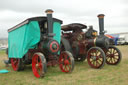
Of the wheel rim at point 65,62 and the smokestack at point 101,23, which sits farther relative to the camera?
the smokestack at point 101,23

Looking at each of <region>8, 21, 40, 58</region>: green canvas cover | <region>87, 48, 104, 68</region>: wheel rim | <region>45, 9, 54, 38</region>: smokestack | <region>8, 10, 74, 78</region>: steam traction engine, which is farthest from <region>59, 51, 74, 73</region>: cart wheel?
<region>87, 48, 104, 68</region>: wheel rim

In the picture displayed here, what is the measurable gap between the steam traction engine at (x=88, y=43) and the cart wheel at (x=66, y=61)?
1.24m

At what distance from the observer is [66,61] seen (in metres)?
5.39

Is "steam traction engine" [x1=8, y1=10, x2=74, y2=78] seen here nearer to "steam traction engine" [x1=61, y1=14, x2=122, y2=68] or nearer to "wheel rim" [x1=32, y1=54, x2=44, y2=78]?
"wheel rim" [x1=32, y1=54, x2=44, y2=78]

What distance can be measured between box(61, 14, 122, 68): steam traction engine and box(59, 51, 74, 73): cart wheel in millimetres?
1236

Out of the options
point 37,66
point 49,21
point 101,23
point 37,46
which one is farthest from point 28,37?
point 101,23

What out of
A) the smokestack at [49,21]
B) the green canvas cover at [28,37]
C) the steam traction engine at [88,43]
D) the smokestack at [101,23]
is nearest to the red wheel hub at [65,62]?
the smokestack at [49,21]

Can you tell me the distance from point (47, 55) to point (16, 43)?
1507 millimetres

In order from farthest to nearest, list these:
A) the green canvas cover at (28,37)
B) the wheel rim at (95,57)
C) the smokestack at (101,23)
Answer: the smokestack at (101,23) → the wheel rim at (95,57) → the green canvas cover at (28,37)

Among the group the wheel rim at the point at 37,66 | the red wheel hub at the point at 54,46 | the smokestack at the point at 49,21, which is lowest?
the wheel rim at the point at 37,66

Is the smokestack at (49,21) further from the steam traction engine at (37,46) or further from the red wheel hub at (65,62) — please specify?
the red wheel hub at (65,62)

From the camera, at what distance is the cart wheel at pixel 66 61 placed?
5.11 m

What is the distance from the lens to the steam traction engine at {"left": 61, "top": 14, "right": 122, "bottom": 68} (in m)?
6.36

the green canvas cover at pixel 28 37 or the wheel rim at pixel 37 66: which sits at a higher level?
the green canvas cover at pixel 28 37
